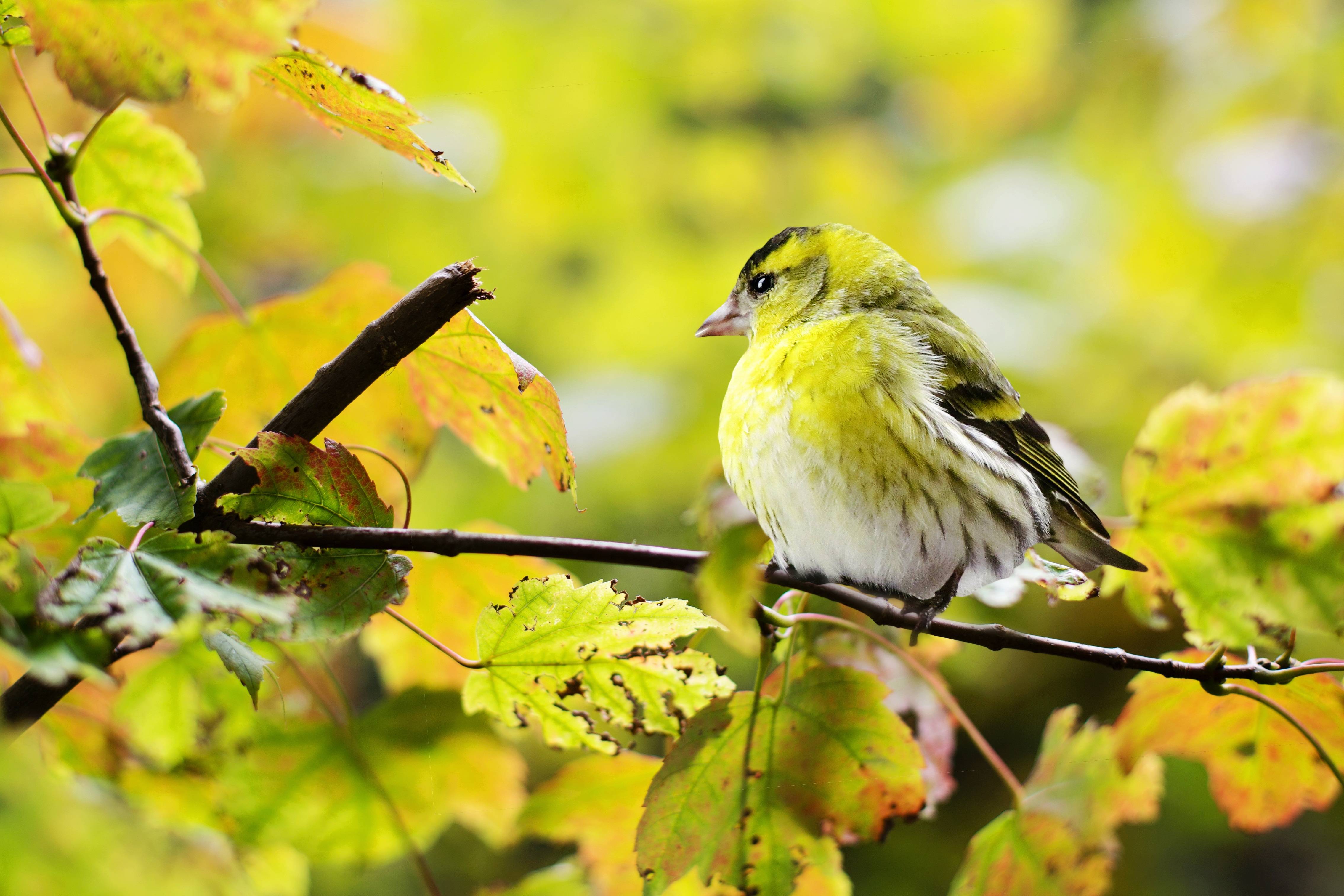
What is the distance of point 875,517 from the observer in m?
0.47

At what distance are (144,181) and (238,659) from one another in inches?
12.6

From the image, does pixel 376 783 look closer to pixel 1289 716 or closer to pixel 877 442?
pixel 877 442

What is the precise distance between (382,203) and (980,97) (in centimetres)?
109

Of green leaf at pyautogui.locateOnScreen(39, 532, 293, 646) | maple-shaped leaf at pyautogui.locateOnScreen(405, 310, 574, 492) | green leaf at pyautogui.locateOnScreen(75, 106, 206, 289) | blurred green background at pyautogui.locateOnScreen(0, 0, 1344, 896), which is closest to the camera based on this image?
green leaf at pyautogui.locateOnScreen(39, 532, 293, 646)

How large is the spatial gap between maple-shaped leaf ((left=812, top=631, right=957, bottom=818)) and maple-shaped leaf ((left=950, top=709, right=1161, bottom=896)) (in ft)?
0.12

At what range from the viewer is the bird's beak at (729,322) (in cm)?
56

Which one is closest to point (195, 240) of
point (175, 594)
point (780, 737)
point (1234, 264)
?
point (175, 594)

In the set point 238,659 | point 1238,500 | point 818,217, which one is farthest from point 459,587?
point 818,217

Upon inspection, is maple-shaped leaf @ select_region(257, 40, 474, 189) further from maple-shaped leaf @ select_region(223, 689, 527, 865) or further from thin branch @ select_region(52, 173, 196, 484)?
maple-shaped leaf @ select_region(223, 689, 527, 865)

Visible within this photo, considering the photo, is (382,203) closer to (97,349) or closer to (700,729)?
(97,349)

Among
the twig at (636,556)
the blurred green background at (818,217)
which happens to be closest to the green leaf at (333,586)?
the twig at (636,556)

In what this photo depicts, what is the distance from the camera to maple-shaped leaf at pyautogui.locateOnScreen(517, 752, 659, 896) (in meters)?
0.55

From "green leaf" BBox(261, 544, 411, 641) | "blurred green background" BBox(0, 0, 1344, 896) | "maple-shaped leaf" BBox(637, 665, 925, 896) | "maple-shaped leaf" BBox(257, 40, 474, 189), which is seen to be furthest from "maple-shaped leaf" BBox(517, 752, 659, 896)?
"blurred green background" BBox(0, 0, 1344, 896)

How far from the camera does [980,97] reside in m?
1.71
